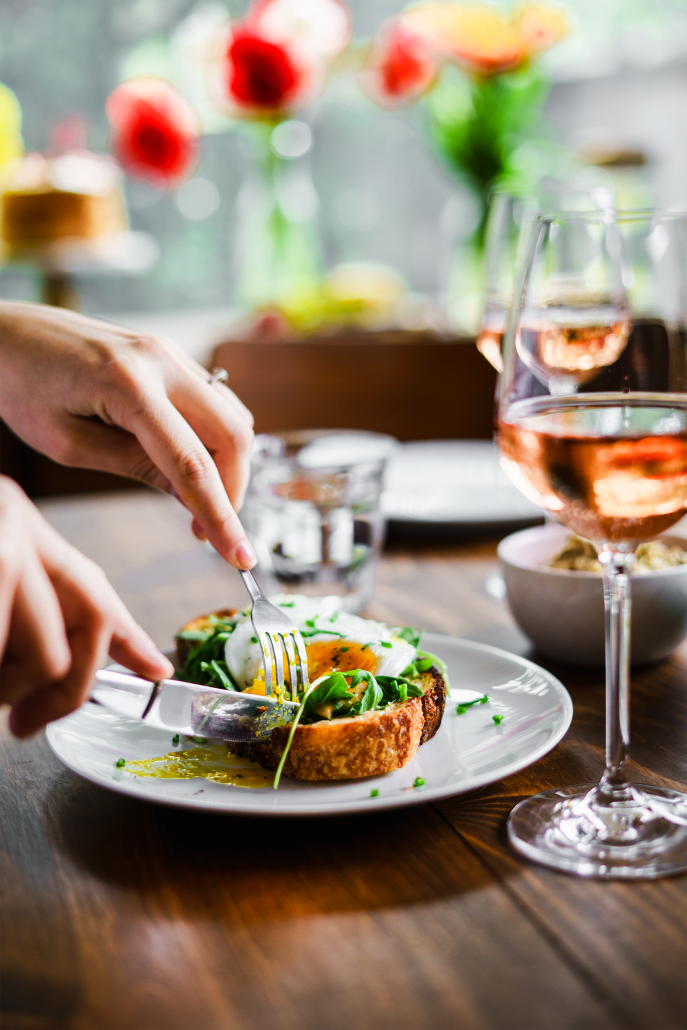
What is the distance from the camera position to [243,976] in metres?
0.54

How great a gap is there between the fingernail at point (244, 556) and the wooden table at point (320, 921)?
0.75ft

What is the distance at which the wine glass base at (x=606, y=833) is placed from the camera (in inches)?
24.1

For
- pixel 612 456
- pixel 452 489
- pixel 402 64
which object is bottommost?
pixel 452 489

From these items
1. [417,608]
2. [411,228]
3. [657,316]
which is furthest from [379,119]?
[657,316]

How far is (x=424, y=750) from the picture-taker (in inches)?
31.8

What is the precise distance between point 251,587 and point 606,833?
0.40 metres

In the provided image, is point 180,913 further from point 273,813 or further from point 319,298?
point 319,298

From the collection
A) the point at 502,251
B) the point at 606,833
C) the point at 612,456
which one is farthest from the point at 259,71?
the point at 606,833

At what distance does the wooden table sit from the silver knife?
7 centimetres

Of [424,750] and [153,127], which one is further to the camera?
[153,127]

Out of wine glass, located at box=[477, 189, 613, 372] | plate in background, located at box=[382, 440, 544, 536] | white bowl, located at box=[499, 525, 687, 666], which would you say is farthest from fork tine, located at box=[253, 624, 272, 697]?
wine glass, located at box=[477, 189, 613, 372]

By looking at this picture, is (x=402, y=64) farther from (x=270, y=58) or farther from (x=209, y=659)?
(x=209, y=659)

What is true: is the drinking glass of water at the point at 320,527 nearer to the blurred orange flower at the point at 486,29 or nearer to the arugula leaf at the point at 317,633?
the arugula leaf at the point at 317,633

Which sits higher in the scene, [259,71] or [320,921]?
[259,71]
